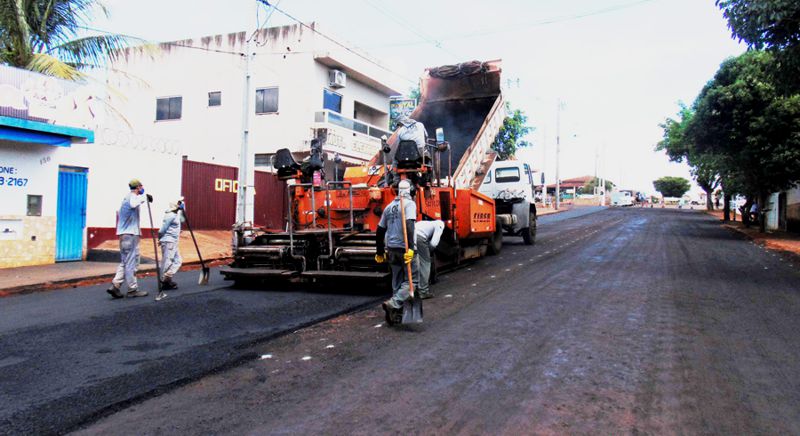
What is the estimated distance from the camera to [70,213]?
13.5 m

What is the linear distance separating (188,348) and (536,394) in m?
3.41

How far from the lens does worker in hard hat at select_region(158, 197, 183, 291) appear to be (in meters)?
9.31

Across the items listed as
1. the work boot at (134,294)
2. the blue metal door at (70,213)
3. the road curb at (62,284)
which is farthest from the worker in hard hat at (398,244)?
the blue metal door at (70,213)

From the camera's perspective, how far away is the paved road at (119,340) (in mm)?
4090

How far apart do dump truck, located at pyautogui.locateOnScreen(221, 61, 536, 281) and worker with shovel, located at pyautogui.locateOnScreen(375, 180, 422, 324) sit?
138cm

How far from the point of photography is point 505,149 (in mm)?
31797

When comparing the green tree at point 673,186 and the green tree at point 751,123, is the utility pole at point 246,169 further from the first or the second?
the green tree at point 673,186

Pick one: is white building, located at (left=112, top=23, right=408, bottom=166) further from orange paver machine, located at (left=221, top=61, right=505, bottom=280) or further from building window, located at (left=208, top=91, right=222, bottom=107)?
orange paver machine, located at (left=221, top=61, right=505, bottom=280)

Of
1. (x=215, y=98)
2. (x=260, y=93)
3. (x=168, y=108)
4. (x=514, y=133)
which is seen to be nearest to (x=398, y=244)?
(x=260, y=93)

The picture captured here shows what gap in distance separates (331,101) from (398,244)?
17.8 metres

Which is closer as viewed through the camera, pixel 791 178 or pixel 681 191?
pixel 791 178

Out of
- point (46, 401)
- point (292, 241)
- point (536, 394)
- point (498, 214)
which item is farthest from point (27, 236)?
point (536, 394)

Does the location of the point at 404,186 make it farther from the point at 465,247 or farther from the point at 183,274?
the point at 183,274

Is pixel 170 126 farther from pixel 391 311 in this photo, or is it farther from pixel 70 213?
pixel 391 311
